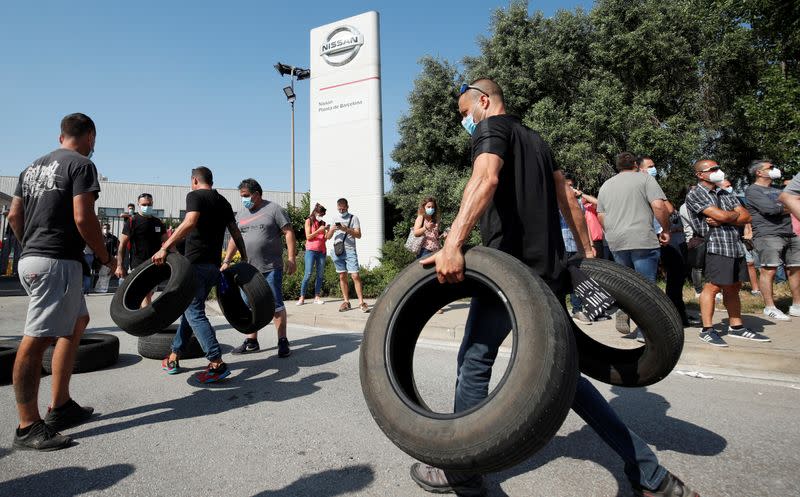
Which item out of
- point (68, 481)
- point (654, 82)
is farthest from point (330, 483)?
point (654, 82)

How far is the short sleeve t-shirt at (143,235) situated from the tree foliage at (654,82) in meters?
12.2

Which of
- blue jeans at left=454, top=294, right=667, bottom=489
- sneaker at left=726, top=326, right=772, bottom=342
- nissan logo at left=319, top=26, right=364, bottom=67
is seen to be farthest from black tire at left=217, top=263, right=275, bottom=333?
nissan logo at left=319, top=26, right=364, bottom=67

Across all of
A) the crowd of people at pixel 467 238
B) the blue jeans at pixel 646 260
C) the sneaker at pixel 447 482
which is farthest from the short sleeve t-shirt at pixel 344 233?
the sneaker at pixel 447 482

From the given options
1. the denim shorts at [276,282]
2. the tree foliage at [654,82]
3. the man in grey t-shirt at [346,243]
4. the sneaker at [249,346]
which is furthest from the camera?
the tree foliage at [654,82]

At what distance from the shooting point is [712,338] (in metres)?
4.95

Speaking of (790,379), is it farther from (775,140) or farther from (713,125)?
(713,125)

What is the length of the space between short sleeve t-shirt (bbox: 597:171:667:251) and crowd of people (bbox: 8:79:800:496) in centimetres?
1

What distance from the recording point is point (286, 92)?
2448cm

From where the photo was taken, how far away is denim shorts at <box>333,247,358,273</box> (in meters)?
8.49

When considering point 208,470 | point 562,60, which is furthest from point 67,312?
point 562,60

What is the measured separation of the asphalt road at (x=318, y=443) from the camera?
237 cm

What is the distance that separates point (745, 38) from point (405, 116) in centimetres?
1303

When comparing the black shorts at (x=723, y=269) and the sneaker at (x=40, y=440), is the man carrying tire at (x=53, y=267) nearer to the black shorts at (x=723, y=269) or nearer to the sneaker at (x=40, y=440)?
the sneaker at (x=40, y=440)

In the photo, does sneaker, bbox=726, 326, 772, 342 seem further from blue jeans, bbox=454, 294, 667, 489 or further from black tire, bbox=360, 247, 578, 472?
black tire, bbox=360, 247, 578, 472
